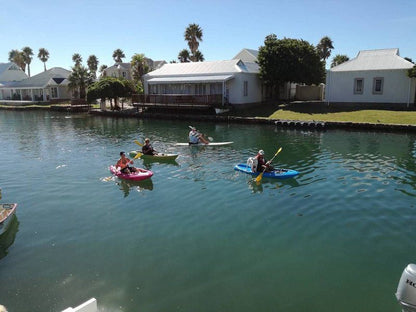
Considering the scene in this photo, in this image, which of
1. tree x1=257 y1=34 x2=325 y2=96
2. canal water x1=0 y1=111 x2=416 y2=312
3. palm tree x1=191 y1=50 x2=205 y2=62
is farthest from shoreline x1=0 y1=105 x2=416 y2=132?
palm tree x1=191 y1=50 x2=205 y2=62

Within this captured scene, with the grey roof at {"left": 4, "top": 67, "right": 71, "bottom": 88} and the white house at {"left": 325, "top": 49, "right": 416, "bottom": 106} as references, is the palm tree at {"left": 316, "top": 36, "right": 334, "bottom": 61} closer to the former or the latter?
the white house at {"left": 325, "top": 49, "right": 416, "bottom": 106}

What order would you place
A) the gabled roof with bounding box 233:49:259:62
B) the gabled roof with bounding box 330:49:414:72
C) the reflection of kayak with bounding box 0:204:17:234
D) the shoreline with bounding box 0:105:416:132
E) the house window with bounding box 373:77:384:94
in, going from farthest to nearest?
the gabled roof with bounding box 233:49:259:62 < the house window with bounding box 373:77:384:94 < the gabled roof with bounding box 330:49:414:72 < the shoreline with bounding box 0:105:416:132 < the reflection of kayak with bounding box 0:204:17:234

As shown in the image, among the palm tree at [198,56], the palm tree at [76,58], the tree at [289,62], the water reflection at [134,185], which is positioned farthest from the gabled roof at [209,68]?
the palm tree at [76,58]

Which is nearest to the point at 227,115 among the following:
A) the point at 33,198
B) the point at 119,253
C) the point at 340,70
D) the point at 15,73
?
the point at 340,70

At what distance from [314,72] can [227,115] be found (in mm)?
13616

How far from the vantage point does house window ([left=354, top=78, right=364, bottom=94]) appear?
1617 inches

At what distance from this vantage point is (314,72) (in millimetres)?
45781

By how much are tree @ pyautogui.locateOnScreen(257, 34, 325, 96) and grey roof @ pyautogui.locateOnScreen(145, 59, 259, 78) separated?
2.65 metres

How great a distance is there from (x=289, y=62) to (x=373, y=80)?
34.0ft

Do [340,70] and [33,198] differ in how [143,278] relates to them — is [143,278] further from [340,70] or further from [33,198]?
[340,70]

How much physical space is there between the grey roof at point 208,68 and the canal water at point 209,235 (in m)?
26.3

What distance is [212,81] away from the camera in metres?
44.6

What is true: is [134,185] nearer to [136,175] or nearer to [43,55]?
[136,175]

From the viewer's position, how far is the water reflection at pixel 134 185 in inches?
660
